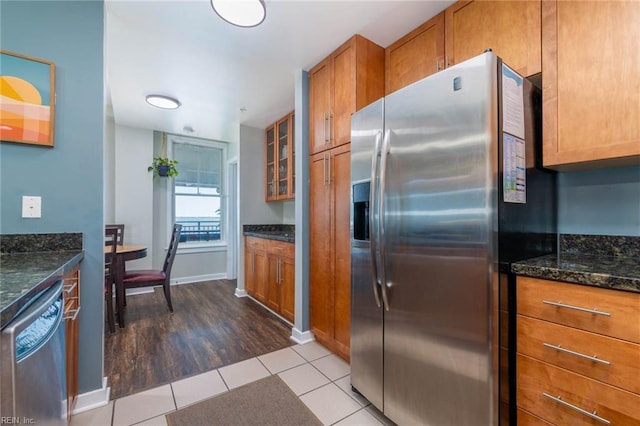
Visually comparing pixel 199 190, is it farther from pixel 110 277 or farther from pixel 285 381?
pixel 285 381

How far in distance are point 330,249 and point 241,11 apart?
1759mm

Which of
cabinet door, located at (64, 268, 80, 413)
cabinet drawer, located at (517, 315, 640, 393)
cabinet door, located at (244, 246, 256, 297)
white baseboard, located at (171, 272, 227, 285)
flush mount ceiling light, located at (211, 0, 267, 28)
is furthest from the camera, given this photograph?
white baseboard, located at (171, 272, 227, 285)

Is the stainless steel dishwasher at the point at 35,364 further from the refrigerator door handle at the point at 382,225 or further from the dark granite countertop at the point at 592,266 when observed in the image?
the dark granite countertop at the point at 592,266

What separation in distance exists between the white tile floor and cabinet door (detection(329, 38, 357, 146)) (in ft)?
5.72

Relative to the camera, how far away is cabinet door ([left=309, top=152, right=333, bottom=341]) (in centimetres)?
226

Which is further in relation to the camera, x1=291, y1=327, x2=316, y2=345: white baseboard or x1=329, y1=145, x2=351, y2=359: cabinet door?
x1=291, y1=327, x2=316, y2=345: white baseboard

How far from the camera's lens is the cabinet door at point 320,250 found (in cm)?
226

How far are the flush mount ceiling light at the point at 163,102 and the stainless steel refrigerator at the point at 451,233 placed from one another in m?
2.62

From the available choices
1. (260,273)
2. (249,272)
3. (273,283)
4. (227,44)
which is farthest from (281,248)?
(227,44)

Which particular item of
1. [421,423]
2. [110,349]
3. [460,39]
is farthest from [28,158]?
[460,39]

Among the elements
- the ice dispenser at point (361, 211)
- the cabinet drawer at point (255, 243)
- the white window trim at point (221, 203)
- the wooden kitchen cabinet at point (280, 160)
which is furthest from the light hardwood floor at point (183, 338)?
the wooden kitchen cabinet at point (280, 160)

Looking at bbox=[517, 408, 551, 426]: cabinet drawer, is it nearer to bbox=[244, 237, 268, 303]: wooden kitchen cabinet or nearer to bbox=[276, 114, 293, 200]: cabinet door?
bbox=[244, 237, 268, 303]: wooden kitchen cabinet

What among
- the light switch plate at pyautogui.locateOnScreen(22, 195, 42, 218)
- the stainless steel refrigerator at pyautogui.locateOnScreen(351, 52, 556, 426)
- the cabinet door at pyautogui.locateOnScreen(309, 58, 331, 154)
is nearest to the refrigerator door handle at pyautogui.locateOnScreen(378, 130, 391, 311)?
the stainless steel refrigerator at pyautogui.locateOnScreen(351, 52, 556, 426)

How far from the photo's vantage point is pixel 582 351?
0.97 meters
